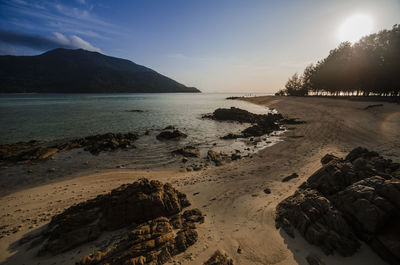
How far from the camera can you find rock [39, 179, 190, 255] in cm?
568

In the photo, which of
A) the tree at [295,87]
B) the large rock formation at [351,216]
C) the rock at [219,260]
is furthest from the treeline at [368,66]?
the rock at [219,260]

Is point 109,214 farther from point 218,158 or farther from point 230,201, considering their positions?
point 218,158

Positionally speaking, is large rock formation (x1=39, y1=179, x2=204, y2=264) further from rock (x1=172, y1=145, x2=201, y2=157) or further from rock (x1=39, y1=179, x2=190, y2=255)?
rock (x1=172, y1=145, x2=201, y2=157)

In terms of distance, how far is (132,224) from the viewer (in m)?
6.31

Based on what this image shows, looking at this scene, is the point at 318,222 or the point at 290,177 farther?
the point at 290,177

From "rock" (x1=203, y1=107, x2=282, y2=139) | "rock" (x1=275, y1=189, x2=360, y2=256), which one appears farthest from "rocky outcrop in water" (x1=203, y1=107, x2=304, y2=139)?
"rock" (x1=275, y1=189, x2=360, y2=256)

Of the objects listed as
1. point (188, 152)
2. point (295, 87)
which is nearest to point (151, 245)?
point (188, 152)

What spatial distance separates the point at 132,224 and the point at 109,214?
1.02 m

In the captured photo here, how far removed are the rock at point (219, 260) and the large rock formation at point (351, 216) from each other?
99.9 inches

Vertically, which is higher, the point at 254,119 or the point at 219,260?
Result: the point at 254,119

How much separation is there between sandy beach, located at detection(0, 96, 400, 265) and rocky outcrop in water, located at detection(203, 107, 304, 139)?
21.0 feet

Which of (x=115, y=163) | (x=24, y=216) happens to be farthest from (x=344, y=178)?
(x=115, y=163)

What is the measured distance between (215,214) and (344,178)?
5.85m

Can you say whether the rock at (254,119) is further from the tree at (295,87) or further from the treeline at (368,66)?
the tree at (295,87)
